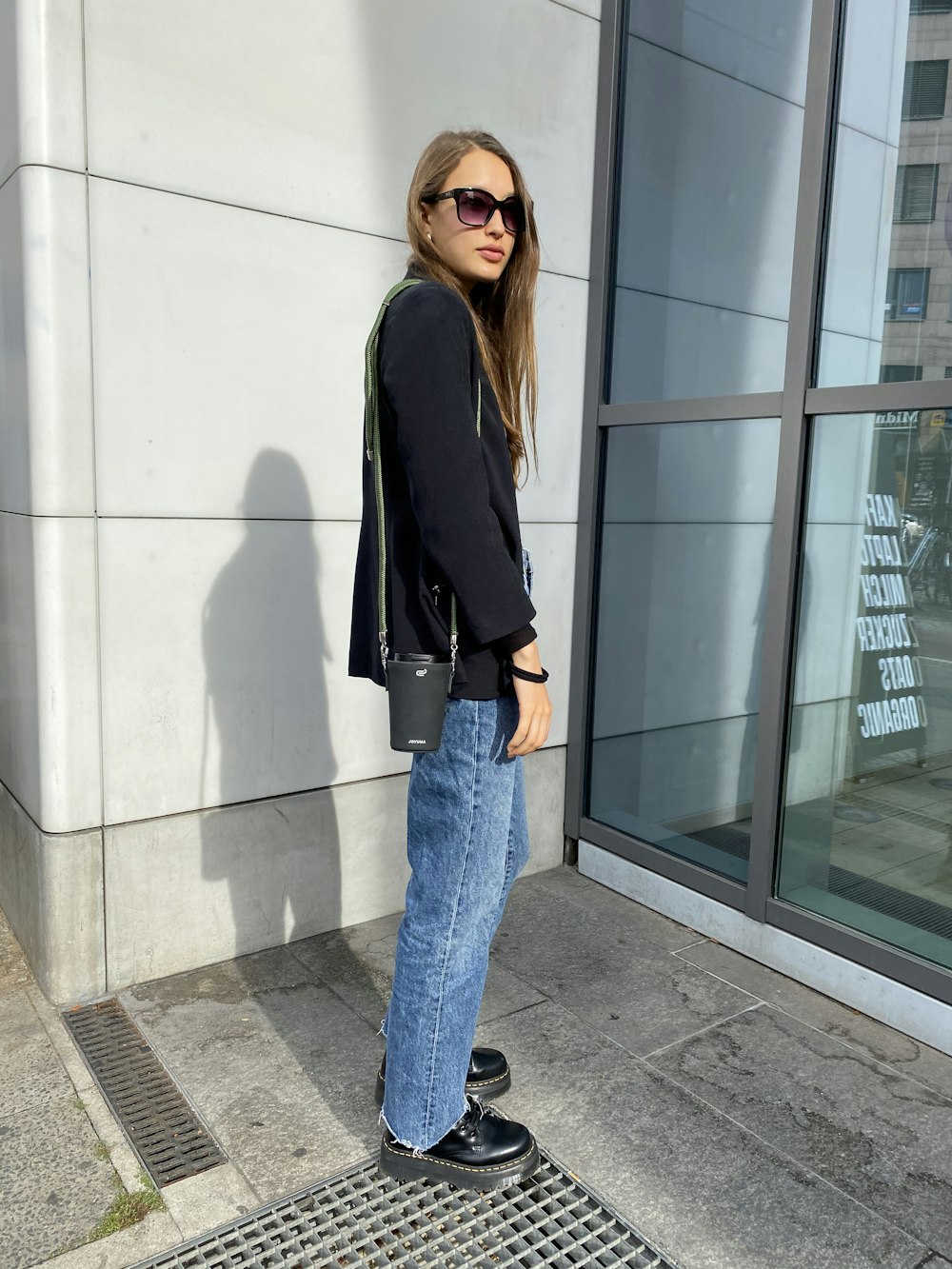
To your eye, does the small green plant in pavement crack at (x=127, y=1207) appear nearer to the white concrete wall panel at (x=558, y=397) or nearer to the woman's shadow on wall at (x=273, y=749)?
the woman's shadow on wall at (x=273, y=749)

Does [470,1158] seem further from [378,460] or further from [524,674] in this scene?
[378,460]

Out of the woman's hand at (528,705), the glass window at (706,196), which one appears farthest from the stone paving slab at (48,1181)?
the glass window at (706,196)

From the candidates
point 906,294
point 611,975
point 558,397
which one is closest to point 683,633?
point 558,397

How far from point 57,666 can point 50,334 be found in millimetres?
936

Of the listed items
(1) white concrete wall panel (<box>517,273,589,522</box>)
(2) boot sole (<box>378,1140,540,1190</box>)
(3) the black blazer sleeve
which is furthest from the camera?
(1) white concrete wall panel (<box>517,273,589,522</box>)

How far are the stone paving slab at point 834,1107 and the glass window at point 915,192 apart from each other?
2384mm

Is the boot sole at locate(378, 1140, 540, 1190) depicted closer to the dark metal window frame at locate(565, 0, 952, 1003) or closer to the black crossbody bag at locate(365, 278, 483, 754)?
the black crossbody bag at locate(365, 278, 483, 754)

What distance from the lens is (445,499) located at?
1.94m

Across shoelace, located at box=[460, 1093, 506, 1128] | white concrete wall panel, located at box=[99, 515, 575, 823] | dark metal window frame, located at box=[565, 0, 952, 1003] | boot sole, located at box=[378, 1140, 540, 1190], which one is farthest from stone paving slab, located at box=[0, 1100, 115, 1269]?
dark metal window frame, located at box=[565, 0, 952, 1003]

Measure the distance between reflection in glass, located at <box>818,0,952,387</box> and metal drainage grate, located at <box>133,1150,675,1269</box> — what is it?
2365 millimetres

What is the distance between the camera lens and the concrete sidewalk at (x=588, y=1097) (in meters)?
2.27

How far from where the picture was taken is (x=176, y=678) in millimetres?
3254

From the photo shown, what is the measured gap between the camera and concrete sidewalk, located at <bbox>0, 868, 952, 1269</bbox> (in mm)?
2270

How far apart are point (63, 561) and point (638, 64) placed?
2709 mm
